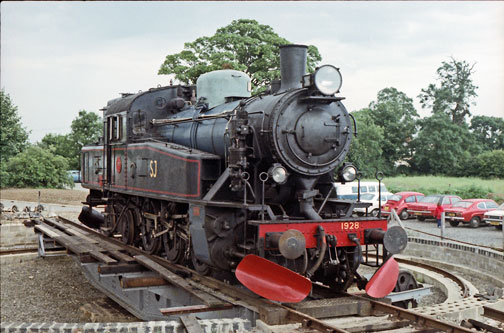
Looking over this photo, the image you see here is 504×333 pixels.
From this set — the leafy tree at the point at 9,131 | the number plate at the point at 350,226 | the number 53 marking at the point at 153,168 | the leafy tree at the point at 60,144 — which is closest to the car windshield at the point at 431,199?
the number plate at the point at 350,226

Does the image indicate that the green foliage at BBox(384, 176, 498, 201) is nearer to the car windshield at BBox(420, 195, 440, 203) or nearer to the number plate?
the car windshield at BBox(420, 195, 440, 203)

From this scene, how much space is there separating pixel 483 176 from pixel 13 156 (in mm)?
29772

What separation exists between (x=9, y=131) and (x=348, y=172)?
30.1 metres

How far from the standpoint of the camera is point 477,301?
8.00 meters

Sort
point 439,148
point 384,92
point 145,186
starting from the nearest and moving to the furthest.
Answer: point 145,186, point 439,148, point 384,92

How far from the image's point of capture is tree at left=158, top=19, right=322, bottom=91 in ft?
82.1

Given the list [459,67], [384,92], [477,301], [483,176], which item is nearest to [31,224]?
[477,301]

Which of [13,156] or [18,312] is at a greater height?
[13,156]

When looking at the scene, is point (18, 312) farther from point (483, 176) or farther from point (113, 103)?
point (483, 176)

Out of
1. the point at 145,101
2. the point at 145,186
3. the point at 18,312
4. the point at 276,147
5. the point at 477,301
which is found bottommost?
the point at 18,312

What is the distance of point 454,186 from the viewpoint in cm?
2952

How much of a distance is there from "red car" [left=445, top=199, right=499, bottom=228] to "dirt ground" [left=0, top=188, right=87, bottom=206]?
19.0 metres

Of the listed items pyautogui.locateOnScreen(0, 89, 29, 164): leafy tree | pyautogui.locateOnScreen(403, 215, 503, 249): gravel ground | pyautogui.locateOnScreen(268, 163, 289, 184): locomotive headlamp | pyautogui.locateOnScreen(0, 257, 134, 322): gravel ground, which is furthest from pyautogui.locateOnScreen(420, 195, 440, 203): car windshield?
pyautogui.locateOnScreen(0, 89, 29, 164): leafy tree

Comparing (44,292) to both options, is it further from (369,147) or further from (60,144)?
(60,144)
